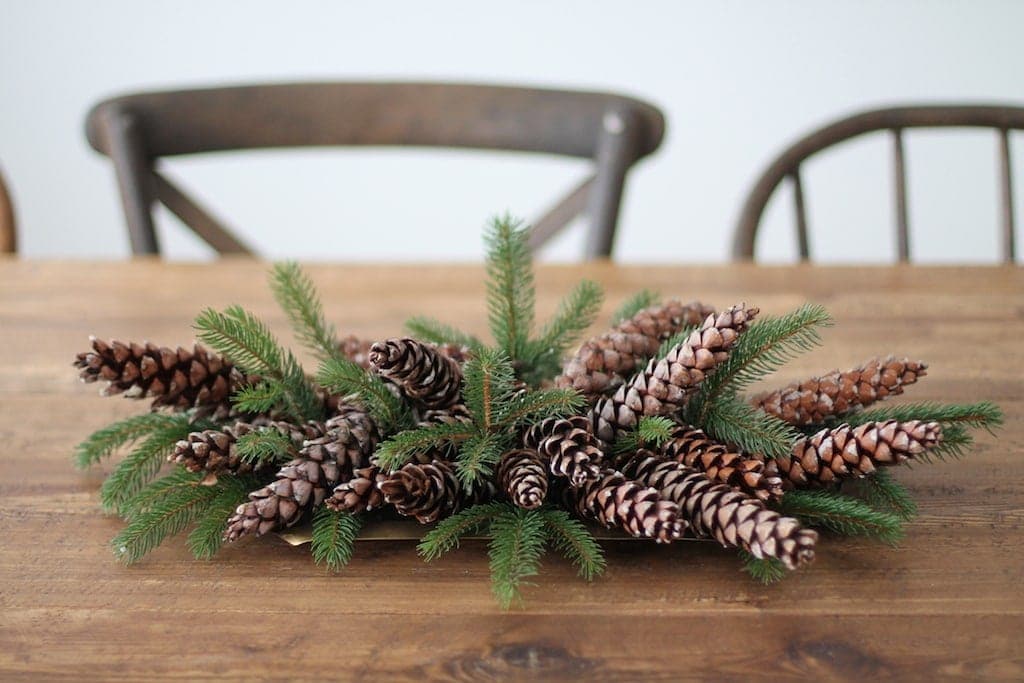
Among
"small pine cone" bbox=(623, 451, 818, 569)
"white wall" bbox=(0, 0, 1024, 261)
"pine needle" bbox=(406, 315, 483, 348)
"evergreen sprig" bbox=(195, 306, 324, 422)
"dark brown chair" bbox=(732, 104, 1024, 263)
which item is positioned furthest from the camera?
"white wall" bbox=(0, 0, 1024, 261)

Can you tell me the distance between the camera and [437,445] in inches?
24.6

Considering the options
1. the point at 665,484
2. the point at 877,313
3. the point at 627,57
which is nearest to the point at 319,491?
the point at 665,484

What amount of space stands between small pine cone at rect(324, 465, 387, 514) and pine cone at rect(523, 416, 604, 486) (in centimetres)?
9

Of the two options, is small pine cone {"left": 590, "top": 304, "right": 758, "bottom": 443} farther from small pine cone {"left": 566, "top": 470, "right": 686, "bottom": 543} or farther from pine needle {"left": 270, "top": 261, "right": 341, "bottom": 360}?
pine needle {"left": 270, "top": 261, "right": 341, "bottom": 360}

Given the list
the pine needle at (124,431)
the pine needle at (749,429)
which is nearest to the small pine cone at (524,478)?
the pine needle at (749,429)

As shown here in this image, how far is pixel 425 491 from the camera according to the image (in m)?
0.59

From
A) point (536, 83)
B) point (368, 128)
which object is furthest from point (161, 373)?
point (536, 83)

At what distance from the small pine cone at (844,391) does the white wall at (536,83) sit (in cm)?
203

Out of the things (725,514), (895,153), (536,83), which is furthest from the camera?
(536,83)

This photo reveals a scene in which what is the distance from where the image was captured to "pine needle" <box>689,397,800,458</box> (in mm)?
609

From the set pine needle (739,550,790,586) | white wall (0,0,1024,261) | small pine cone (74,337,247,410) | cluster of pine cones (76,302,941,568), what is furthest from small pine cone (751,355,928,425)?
white wall (0,0,1024,261)

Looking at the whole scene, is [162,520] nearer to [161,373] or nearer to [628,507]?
[161,373]

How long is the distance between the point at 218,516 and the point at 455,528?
0.14 metres

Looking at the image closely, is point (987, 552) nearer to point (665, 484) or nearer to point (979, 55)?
point (665, 484)
